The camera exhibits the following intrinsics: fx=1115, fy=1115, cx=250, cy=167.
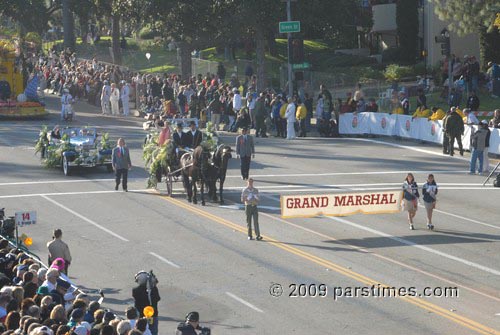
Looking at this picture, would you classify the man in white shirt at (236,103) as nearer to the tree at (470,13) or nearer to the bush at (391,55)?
the tree at (470,13)

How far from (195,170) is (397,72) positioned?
30.0 m

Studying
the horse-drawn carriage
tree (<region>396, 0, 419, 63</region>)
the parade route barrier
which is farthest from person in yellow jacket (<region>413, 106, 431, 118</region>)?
tree (<region>396, 0, 419, 63</region>)

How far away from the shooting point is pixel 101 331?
13.0 meters

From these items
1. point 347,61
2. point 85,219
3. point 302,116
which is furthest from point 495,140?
point 347,61

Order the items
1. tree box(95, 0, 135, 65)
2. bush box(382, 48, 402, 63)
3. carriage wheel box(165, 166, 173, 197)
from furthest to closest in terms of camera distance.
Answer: bush box(382, 48, 402, 63) < tree box(95, 0, 135, 65) < carriage wheel box(165, 166, 173, 197)

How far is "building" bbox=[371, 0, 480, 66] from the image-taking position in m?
57.1

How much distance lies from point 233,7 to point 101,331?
41.1 metres

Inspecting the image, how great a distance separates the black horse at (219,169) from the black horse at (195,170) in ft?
0.53

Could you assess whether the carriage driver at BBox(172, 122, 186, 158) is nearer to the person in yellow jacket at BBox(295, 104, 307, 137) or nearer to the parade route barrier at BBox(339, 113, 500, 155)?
the parade route barrier at BBox(339, 113, 500, 155)

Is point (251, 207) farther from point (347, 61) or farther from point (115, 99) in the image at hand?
point (347, 61)

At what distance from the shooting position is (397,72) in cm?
5694

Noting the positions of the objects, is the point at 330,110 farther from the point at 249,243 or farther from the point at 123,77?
the point at 249,243

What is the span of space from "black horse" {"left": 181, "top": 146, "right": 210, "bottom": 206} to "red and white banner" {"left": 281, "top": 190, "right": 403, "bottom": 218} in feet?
11.8

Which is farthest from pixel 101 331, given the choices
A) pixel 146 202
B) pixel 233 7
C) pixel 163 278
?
pixel 233 7
